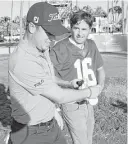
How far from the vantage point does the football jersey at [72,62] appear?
3.32 meters

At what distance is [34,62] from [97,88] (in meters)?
0.65

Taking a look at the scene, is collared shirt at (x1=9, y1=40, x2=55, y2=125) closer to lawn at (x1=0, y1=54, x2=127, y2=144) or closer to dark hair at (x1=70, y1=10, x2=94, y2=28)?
dark hair at (x1=70, y1=10, x2=94, y2=28)

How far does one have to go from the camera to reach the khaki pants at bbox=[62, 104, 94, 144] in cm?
335

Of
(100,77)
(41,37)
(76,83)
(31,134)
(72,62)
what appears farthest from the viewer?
(100,77)

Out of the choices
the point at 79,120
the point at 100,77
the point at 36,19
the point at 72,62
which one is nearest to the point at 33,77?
the point at 36,19

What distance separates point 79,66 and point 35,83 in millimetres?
1163

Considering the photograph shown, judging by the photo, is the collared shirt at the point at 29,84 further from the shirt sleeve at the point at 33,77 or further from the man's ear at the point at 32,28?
the man's ear at the point at 32,28

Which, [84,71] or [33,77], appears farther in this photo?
[84,71]

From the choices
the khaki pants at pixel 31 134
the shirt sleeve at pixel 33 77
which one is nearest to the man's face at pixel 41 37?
the shirt sleeve at pixel 33 77

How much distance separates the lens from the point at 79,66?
11.0 ft

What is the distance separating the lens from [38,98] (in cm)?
239

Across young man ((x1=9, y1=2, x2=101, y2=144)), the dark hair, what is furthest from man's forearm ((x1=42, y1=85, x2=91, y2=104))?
the dark hair

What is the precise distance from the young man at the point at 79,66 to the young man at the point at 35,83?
2.57ft

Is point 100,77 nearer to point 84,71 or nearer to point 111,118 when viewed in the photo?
point 84,71
